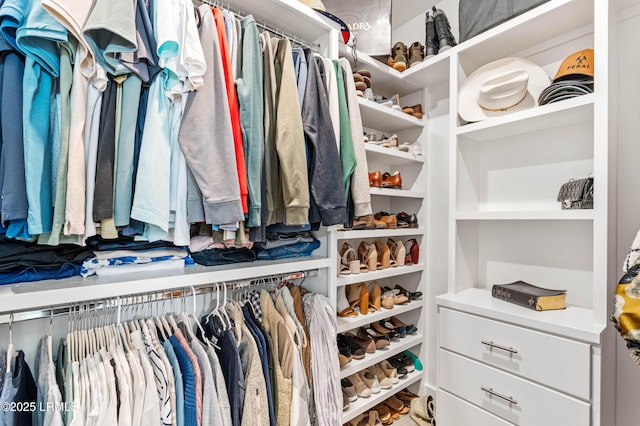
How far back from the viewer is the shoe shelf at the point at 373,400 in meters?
1.46

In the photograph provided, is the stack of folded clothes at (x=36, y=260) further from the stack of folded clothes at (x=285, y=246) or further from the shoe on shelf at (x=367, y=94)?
the shoe on shelf at (x=367, y=94)

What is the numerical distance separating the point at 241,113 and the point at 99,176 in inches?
16.8

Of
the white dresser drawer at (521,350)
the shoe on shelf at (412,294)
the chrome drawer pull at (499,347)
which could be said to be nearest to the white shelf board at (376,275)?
the shoe on shelf at (412,294)

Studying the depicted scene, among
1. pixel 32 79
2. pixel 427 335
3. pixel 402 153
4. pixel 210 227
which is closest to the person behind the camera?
pixel 32 79

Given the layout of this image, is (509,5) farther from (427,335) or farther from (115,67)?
(427,335)

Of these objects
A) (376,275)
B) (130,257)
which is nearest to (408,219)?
(376,275)

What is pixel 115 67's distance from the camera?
0.78 meters

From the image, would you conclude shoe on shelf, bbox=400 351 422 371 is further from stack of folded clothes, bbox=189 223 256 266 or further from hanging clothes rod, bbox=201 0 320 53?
hanging clothes rod, bbox=201 0 320 53

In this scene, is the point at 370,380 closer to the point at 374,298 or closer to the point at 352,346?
the point at 352,346

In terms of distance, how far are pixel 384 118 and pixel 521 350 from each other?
1.34 metres

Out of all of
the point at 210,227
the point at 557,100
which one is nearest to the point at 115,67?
the point at 210,227

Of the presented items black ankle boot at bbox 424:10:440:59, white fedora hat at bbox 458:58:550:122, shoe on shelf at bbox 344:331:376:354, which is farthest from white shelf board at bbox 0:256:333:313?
black ankle boot at bbox 424:10:440:59

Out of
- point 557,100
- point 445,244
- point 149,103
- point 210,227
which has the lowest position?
point 445,244

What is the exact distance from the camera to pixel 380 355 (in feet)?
5.39
